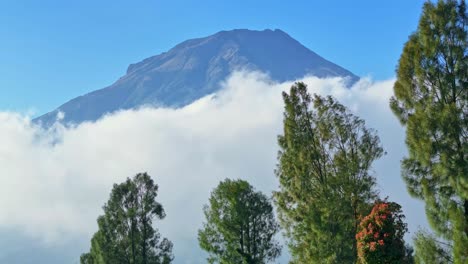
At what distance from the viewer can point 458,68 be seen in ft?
81.0

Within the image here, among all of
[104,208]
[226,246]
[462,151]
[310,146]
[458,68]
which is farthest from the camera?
[104,208]

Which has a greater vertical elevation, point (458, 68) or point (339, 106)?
point (339, 106)

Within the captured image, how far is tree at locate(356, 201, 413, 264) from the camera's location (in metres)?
24.2

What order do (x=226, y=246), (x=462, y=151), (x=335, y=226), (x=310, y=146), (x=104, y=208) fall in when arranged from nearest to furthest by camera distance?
(x=462, y=151), (x=335, y=226), (x=310, y=146), (x=226, y=246), (x=104, y=208)

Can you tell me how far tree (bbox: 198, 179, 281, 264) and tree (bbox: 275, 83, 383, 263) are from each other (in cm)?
1357

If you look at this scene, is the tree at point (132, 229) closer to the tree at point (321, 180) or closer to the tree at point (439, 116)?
the tree at point (321, 180)

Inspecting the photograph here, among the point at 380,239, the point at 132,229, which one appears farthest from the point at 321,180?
the point at 132,229

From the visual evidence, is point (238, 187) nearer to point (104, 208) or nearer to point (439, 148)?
point (104, 208)

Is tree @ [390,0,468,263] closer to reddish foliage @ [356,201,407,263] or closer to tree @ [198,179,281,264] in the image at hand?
reddish foliage @ [356,201,407,263]

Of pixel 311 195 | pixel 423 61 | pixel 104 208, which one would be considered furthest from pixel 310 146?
pixel 104 208

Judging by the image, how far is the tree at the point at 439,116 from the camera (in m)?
23.1

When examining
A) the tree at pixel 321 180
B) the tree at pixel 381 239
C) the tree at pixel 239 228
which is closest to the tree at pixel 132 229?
the tree at pixel 239 228

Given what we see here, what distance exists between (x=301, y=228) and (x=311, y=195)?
7.18 feet

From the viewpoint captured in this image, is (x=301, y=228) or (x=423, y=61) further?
(x=301, y=228)
